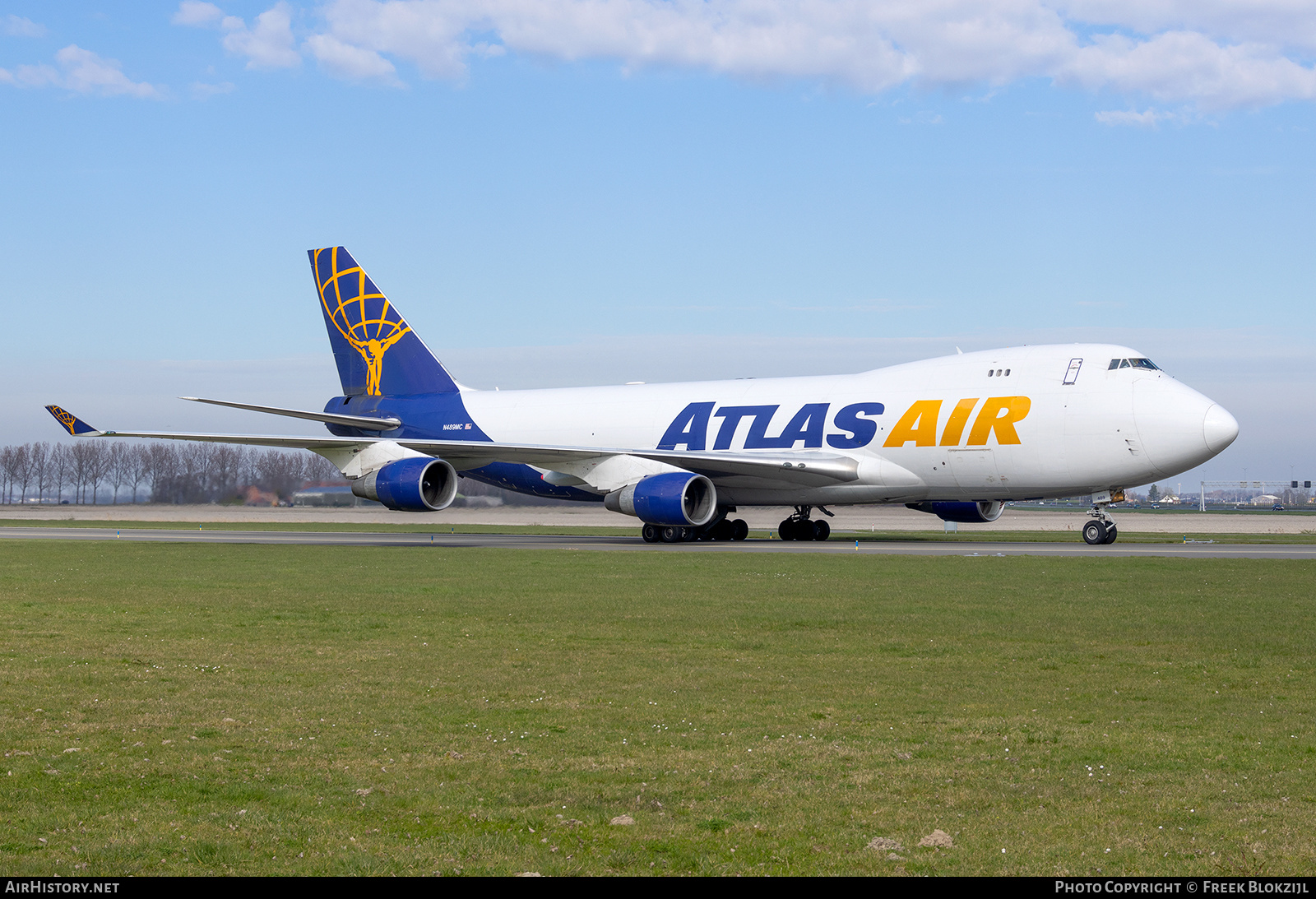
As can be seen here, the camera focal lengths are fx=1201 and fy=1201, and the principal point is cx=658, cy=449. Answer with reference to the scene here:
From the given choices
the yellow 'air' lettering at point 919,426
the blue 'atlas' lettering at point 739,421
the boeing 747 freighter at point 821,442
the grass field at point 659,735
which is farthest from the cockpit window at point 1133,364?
the grass field at point 659,735

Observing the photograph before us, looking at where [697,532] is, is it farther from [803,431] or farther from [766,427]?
[803,431]

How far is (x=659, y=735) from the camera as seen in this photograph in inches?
303

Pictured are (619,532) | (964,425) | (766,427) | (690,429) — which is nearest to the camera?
(964,425)

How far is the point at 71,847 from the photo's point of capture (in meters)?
5.35

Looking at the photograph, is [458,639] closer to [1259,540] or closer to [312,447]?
[312,447]

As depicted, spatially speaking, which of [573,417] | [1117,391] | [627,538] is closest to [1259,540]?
[1117,391]

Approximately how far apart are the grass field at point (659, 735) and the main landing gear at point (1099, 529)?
14.3m

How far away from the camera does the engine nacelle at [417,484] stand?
31531mm

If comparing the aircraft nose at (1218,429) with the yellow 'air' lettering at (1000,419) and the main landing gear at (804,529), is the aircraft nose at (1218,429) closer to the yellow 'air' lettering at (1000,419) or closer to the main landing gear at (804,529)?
the yellow 'air' lettering at (1000,419)

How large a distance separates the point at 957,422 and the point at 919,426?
1.00 metres

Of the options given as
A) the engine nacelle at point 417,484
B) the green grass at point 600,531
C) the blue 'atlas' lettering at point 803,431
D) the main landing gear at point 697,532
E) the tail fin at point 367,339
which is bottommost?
the green grass at point 600,531

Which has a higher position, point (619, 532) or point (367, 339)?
point (367, 339)

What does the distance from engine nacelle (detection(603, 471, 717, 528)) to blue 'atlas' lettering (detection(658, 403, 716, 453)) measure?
3219 mm

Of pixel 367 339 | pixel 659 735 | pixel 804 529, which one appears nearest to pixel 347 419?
pixel 367 339
